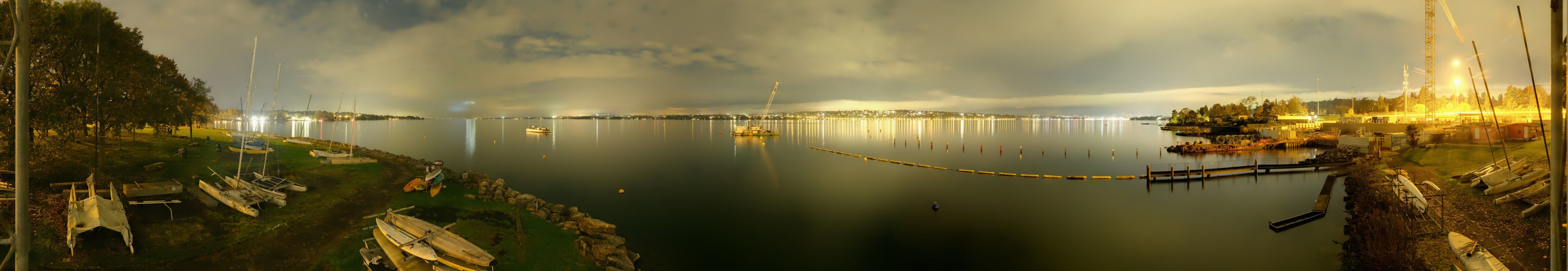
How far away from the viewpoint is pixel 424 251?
14555 millimetres

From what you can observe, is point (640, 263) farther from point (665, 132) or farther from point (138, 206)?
point (665, 132)

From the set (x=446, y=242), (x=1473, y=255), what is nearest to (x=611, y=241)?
(x=446, y=242)

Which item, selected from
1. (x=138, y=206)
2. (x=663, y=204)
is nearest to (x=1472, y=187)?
(x=663, y=204)

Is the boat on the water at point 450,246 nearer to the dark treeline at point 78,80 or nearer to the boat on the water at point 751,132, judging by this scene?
the dark treeline at point 78,80

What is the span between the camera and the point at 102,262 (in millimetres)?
13609

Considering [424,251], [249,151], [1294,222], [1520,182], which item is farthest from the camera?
[249,151]

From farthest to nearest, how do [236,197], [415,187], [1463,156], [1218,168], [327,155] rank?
1. [1218,168]
2. [327,155]
3. [1463,156]
4. [415,187]
5. [236,197]

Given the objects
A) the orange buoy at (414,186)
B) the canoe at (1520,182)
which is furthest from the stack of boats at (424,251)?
the canoe at (1520,182)

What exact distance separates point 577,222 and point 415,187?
9.51 meters

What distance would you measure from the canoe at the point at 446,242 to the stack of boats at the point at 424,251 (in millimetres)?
11

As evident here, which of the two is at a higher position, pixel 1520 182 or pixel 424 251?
pixel 1520 182

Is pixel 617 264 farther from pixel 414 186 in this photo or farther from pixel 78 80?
pixel 78 80

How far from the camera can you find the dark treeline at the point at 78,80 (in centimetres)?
1972

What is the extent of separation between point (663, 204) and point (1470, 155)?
45.3 m
